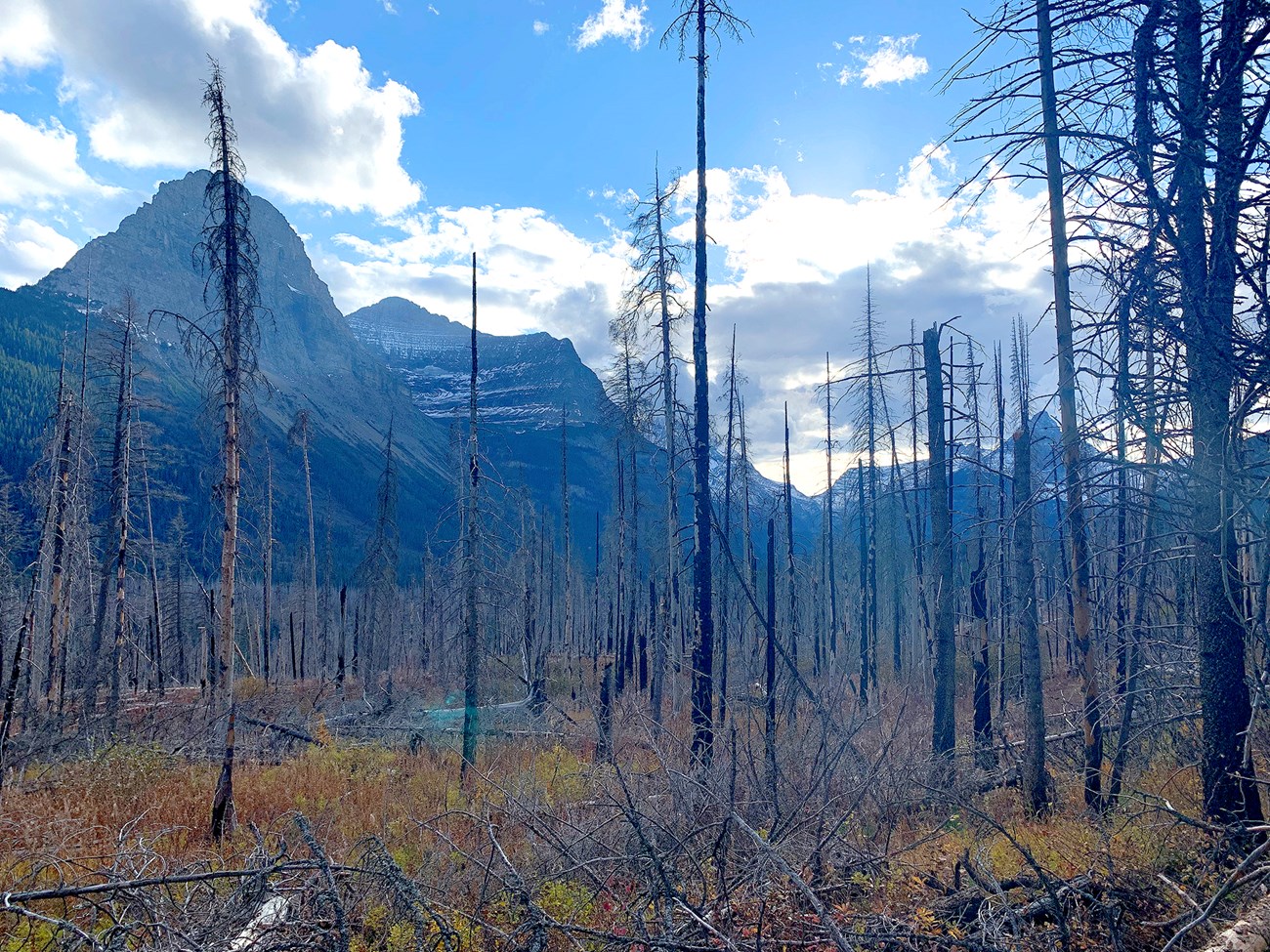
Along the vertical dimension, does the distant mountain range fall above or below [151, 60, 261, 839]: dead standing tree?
above

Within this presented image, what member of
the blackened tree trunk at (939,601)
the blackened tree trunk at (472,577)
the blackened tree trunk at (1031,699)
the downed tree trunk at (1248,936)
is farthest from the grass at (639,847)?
the blackened tree trunk at (472,577)

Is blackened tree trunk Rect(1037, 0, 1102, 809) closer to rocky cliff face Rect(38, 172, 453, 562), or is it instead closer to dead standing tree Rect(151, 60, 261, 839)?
dead standing tree Rect(151, 60, 261, 839)

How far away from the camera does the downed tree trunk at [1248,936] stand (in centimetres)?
260

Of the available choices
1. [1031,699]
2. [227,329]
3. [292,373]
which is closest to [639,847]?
[1031,699]

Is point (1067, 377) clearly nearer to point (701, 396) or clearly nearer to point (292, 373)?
point (701, 396)

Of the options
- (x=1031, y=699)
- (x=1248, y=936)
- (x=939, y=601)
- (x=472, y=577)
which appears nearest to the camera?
(x=1248, y=936)

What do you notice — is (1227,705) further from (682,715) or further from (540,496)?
(540,496)

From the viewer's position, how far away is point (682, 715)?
20.2 meters

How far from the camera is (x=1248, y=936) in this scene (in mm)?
2650

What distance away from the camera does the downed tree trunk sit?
8.52 ft

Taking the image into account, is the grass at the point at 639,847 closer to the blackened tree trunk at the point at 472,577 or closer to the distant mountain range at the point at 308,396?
the blackened tree trunk at the point at 472,577

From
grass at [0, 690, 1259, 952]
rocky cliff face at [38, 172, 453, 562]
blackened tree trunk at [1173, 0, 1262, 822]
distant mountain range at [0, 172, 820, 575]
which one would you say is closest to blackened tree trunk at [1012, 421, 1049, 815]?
grass at [0, 690, 1259, 952]

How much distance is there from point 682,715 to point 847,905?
1580 cm

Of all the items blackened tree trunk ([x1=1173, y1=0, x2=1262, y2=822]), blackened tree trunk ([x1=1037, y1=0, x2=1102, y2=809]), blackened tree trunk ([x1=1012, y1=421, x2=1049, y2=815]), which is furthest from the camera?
blackened tree trunk ([x1=1012, y1=421, x2=1049, y2=815])
